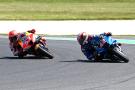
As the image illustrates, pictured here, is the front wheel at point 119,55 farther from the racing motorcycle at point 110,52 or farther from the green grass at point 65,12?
the green grass at point 65,12

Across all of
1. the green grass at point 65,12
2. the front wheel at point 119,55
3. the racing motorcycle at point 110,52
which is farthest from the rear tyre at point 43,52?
the green grass at point 65,12

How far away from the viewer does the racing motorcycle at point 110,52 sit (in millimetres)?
17283

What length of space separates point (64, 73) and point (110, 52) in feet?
9.27

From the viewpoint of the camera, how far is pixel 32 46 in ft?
62.0

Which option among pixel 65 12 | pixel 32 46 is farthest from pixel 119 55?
pixel 65 12

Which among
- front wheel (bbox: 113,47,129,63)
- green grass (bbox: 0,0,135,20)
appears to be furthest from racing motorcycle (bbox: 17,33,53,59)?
green grass (bbox: 0,0,135,20)

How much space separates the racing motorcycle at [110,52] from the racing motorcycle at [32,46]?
1.81 m

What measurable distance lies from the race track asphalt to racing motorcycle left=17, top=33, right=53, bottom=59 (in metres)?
0.25

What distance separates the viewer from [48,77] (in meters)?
14.4

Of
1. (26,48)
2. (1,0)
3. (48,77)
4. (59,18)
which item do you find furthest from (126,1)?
(48,77)

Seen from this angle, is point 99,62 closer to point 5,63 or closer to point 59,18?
point 5,63

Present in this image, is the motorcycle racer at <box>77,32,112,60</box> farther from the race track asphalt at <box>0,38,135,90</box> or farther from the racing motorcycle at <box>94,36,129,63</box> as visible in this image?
the race track asphalt at <box>0,38,135,90</box>

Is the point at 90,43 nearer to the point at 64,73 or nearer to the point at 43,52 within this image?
the point at 43,52

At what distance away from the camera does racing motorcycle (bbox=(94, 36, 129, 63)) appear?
17.3m
